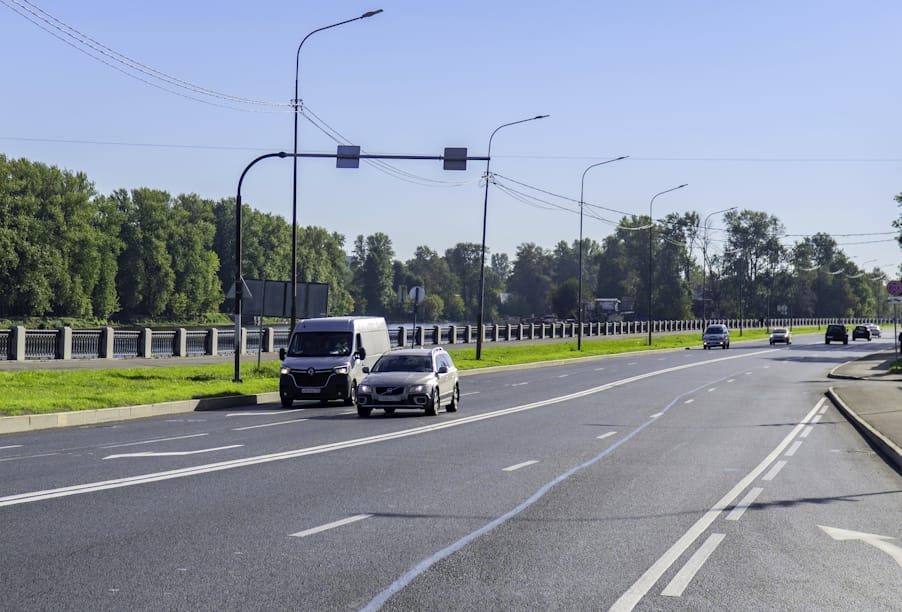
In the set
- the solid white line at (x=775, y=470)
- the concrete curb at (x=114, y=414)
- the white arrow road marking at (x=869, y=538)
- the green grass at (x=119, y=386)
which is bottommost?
the concrete curb at (x=114, y=414)

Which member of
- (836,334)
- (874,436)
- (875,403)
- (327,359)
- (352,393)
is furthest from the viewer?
(836,334)

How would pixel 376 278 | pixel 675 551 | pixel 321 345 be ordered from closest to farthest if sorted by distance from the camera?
pixel 675 551 < pixel 321 345 < pixel 376 278

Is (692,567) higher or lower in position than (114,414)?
higher

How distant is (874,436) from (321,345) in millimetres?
13568

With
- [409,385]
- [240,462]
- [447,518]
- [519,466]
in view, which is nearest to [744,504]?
[447,518]

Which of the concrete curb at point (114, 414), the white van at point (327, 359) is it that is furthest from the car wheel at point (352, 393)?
the concrete curb at point (114, 414)

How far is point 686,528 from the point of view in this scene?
30.8 ft

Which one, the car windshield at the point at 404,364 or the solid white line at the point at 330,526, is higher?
the car windshield at the point at 404,364

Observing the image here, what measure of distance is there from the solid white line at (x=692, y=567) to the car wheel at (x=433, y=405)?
14138 mm

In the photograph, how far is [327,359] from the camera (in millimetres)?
26281

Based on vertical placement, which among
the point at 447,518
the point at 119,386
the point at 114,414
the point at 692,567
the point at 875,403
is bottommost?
the point at 114,414

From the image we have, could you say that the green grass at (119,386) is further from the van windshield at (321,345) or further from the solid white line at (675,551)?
the solid white line at (675,551)

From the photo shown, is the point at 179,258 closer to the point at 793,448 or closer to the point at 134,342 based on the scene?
the point at 134,342

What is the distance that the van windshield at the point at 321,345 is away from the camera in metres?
26.8
